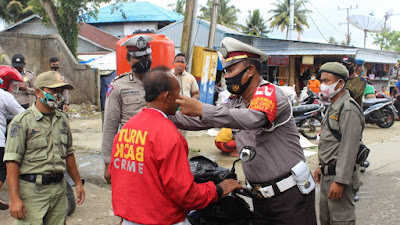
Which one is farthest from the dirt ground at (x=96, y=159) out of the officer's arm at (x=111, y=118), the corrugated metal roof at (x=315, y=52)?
the corrugated metal roof at (x=315, y=52)

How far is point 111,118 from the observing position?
3.40 meters

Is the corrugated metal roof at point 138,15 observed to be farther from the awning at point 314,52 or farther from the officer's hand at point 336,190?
the officer's hand at point 336,190

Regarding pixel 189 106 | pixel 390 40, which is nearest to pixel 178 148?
pixel 189 106

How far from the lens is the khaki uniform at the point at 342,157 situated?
9.53 feet

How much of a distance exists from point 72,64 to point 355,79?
11.9 meters

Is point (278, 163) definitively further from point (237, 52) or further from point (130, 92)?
point (130, 92)

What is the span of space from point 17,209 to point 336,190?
8.03ft

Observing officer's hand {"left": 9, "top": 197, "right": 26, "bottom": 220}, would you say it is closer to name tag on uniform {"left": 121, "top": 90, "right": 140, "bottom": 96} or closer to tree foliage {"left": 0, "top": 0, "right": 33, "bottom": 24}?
name tag on uniform {"left": 121, "top": 90, "right": 140, "bottom": 96}

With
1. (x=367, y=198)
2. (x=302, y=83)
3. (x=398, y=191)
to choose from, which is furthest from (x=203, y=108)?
(x=302, y=83)

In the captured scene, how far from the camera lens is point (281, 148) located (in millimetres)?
2336

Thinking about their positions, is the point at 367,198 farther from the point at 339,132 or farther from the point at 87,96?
the point at 87,96

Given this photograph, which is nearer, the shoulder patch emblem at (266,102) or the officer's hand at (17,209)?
the shoulder patch emblem at (266,102)

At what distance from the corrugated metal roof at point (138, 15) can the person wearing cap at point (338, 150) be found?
29.9 metres

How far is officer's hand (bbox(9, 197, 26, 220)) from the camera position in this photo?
2.67 metres
